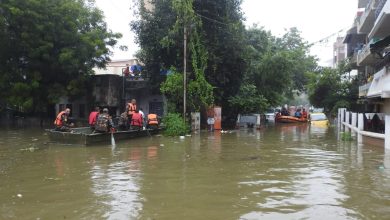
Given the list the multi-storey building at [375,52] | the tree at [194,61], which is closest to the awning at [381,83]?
the multi-storey building at [375,52]

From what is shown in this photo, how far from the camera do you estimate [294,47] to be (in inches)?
1916

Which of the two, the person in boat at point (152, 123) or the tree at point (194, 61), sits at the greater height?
the tree at point (194, 61)

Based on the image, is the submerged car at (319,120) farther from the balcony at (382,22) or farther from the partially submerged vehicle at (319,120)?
the balcony at (382,22)

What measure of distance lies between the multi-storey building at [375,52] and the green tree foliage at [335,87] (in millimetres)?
1124

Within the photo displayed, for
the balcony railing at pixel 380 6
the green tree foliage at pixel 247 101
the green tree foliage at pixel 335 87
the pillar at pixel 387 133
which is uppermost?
the balcony railing at pixel 380 6

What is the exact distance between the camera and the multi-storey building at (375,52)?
2008 centimetres

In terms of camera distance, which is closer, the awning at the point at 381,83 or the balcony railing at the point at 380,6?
the awning at the point at 381,83

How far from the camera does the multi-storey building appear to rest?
65.9ft

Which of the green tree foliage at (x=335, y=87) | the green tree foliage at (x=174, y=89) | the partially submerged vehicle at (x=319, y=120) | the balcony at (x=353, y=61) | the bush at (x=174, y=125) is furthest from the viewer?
the partially submerged vehicle at (x=319, y=120)

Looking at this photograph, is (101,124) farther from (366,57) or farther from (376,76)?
(366,57)

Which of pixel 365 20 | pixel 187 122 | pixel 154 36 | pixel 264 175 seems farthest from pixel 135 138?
pixel 365 20

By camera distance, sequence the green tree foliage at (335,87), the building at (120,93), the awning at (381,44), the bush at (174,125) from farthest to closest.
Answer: the green tree foliage at (335,87) → the building at (120,93) → the bush at (174,125) → the awning at (381,44)

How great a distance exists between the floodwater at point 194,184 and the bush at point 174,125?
6968 millimetres

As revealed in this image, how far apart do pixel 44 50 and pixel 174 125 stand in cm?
1097
